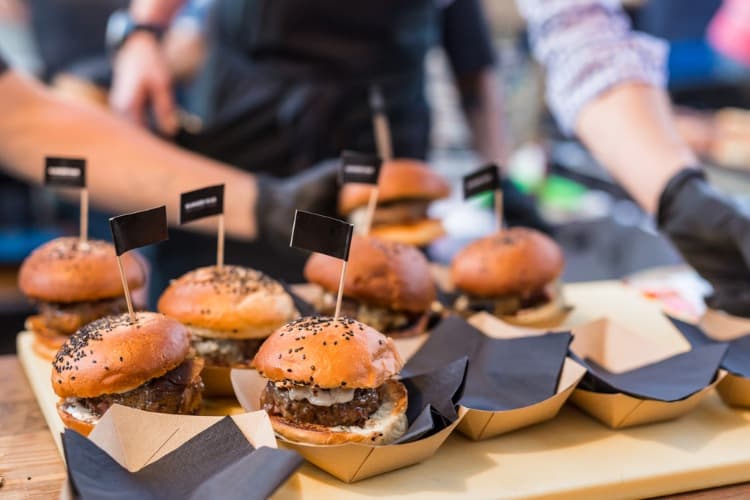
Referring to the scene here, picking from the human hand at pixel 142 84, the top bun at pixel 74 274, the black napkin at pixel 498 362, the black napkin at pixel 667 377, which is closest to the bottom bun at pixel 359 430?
the black napkin at pixel 498 362

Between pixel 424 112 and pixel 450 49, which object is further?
pixel 450 49

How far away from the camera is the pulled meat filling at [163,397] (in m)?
1.82

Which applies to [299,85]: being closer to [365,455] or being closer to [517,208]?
[517,208]

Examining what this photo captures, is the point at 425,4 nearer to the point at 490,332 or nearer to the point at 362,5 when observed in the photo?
the point at 362,5

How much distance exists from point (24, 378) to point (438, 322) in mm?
1223

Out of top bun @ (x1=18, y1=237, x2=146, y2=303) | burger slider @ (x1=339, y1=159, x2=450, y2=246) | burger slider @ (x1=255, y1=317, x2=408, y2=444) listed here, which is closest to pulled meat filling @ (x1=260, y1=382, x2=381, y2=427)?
burger slider @ (x1=255, y1=317, x2=408, y2=444)

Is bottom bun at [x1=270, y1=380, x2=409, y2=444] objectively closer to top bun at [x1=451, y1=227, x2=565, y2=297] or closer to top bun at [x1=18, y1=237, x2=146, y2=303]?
top bun at [x1=18, y1=237, x2=146, y2=303]

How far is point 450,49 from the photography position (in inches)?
171

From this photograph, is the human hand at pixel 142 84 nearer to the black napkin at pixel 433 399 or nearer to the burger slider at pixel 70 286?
the burger slider at pixel 70 286

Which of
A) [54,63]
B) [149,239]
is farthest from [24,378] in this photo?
[54,63]

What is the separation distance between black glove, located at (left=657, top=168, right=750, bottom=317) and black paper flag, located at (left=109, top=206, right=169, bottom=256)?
5.47ft

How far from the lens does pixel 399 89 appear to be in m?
3.67

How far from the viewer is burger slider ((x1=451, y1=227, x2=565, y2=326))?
2668 millimetres

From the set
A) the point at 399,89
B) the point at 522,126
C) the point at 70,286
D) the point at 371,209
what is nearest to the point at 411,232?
the point at 371,209
